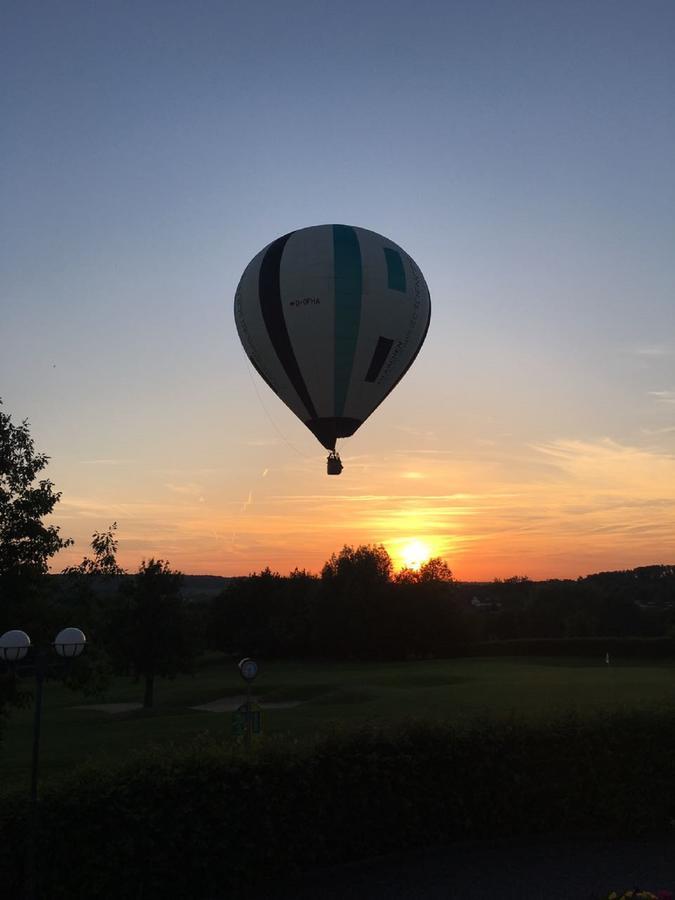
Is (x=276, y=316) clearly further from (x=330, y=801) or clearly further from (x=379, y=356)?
(x=330, y=801)

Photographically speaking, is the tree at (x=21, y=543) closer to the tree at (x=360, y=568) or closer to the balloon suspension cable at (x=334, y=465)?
the balloon suspension cable at (x=334, y=465)

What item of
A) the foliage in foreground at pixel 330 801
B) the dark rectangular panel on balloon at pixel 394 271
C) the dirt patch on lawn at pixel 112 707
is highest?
the dark rectangular panel on balloon at pixel 394 271

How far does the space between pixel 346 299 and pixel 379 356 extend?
173 cm

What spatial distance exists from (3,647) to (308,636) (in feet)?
199

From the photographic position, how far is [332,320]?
18.8 meters

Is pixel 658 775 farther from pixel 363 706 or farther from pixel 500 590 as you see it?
pixel 500 590

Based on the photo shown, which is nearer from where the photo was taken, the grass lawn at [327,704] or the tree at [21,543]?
the tree at [21,543]

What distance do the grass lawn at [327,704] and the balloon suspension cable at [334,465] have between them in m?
6.16

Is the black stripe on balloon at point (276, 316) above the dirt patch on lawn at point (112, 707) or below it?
above

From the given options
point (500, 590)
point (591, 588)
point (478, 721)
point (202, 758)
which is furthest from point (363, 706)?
point (500, 590)

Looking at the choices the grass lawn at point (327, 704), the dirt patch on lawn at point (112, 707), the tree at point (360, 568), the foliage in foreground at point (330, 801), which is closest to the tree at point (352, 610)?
the tree at point (360, 568)

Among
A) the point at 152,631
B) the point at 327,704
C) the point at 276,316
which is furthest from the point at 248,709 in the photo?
the point at 152,631

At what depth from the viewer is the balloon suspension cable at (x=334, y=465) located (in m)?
20.1

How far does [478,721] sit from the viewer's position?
41.5 feet
